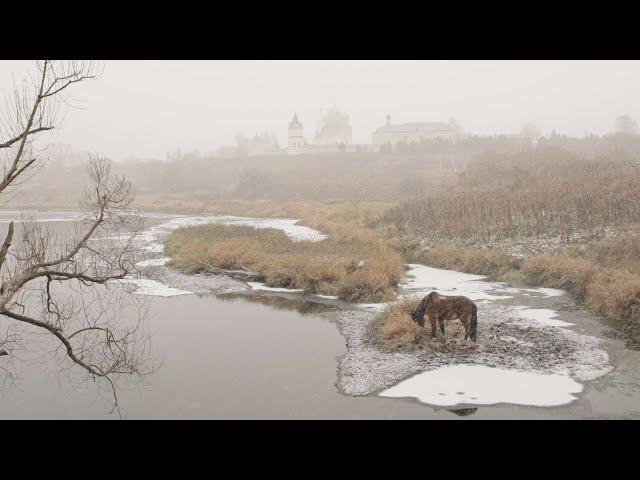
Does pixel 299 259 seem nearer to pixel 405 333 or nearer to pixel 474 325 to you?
pixel 405 333

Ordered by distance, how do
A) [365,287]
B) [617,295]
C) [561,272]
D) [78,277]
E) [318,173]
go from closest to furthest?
[78,277], [617,295], [365,287], [561,272], [318,173]

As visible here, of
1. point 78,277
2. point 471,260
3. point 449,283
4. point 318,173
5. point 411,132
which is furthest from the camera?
point 411,132

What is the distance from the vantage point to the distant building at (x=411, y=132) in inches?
4751

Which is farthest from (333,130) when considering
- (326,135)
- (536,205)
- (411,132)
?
(536,205)

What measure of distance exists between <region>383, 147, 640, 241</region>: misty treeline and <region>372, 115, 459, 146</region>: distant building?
8044cm

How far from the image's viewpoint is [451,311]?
13.8 metres

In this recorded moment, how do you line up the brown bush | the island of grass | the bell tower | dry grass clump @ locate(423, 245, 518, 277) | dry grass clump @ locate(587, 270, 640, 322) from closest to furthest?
dry grass clump @ locate(587, 270, 640, 322) → the brown bush → the island of grass → dry grass clump @ locate(423, 245, 518, 277) → the bell tower

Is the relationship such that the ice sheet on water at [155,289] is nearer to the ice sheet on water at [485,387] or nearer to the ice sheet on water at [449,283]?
the ice sheet on water at [449,283]

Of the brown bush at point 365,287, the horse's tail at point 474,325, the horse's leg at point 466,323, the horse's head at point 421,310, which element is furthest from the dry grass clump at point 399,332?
the brown bush at point 365,287

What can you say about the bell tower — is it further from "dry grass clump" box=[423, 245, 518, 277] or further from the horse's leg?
the horse's leg

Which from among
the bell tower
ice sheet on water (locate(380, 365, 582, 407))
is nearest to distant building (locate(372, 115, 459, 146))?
the bell tower

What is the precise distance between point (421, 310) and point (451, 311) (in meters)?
0.89

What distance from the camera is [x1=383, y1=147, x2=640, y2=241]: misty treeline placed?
25.5 m
